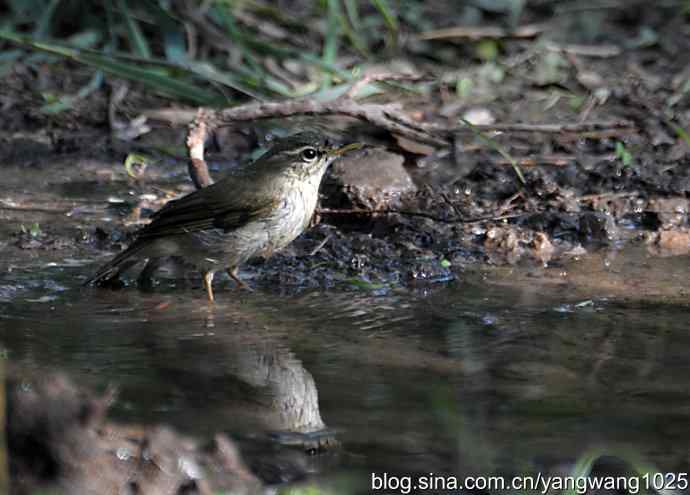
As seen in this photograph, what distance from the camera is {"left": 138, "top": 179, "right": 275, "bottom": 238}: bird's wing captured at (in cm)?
675

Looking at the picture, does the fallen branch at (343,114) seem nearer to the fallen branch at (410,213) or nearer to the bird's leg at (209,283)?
the fallen branch at (410,213)

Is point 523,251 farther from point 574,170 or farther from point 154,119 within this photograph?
point 154,119

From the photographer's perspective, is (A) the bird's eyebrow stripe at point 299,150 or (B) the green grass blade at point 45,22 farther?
(B) the green grass blade at point 45,22

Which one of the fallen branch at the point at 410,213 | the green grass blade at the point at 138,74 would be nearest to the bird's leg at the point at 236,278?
the fallen branch at the point at 410,213

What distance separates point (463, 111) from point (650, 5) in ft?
10.5

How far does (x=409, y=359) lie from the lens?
5.52 metres

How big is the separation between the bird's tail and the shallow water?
0.36ft

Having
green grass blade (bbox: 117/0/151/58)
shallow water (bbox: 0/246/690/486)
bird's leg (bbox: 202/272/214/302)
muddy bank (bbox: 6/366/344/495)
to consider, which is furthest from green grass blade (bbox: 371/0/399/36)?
muddy bank (bbox: 6/366/344/495)

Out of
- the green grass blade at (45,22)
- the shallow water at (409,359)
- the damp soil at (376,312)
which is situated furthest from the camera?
the green grass blade at (45,22)

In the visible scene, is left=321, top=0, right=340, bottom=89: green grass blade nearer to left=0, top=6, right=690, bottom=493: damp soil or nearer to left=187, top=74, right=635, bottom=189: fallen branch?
left=0, top=6, right=690, bottom=493: damp soil

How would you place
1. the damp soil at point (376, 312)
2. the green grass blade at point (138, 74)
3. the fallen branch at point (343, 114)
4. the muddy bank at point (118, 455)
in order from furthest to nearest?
the green grass blade at point (138, 74), the fallen branch at point (343, 114), the damp soil at point (376, 312), the muddy bank at point (118, 455)

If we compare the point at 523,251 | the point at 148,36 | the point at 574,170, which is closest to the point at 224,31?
the point at 148,36

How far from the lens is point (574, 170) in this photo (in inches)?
343

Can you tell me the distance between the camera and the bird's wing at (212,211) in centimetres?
675
